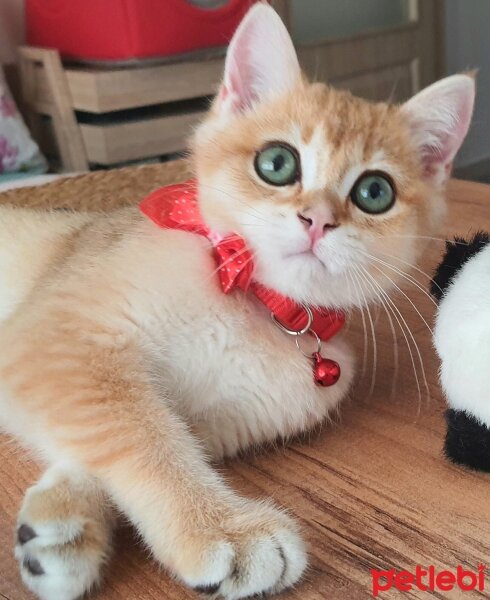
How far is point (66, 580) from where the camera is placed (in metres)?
0.55

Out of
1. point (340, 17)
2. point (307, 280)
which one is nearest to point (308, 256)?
point (307, 280)

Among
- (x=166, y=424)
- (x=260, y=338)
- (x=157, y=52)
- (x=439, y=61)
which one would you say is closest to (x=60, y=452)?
(x=166, y=424)

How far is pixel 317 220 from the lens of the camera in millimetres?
682

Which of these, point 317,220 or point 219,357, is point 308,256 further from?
point 219,357

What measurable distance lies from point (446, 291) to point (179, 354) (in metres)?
0.28

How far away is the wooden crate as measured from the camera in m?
1.98

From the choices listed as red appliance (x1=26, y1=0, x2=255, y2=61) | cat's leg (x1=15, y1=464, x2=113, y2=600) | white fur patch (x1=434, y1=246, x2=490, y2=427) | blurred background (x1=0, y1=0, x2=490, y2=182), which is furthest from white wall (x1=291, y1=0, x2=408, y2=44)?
cat's leg (x1=15, y1=464, x2=113, y2=600)

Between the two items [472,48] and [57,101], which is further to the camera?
[472,48]

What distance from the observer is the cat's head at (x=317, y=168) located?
0.71 meters

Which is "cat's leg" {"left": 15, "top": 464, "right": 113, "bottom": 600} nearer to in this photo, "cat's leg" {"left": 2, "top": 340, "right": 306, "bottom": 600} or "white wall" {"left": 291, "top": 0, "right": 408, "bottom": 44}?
"cat's leg" {"left": 2, "top": 340, "right": 306, "bottom": 600}

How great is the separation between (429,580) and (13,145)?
5.29 ft

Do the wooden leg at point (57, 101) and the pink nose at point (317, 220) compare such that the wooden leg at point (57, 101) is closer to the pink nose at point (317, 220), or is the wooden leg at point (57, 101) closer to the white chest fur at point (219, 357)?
the white chest fur at point (219, 357)

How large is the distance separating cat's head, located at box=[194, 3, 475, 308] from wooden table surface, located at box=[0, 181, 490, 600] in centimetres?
11

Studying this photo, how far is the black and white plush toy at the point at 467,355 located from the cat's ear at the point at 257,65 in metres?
0.30
